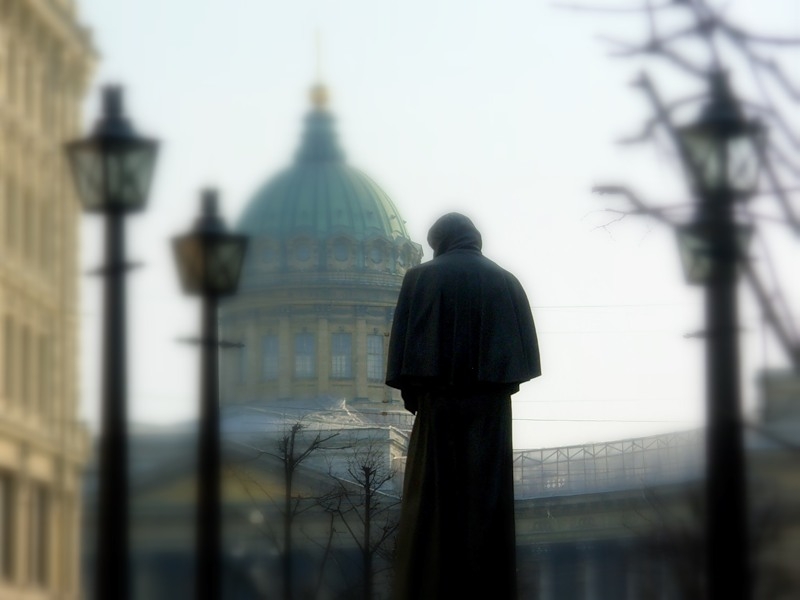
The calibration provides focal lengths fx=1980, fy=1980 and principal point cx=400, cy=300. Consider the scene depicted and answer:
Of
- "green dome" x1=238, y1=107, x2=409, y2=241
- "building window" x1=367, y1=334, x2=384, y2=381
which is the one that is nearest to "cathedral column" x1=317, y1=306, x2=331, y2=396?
"building window" x1=367, y1=334, x2=384, y2=381

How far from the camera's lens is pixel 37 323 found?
60.5ft

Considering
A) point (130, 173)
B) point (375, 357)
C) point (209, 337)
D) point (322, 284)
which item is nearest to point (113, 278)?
point (130, 173)

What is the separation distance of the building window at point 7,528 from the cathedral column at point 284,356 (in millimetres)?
31181

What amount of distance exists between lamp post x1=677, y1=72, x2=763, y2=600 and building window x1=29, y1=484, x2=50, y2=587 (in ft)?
28.8

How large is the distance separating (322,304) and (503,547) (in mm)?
56523

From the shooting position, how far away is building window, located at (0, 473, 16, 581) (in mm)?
17297

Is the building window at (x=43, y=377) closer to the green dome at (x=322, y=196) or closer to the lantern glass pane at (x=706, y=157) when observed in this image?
the lantern glass pane at (x=706, y=157)

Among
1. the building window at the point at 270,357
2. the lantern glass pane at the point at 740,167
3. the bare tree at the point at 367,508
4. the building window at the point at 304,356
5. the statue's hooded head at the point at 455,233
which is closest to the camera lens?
the statue's hooded head at the point at 455,233

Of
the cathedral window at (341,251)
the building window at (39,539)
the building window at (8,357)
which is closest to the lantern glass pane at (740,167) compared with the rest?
the building window at (39,539)

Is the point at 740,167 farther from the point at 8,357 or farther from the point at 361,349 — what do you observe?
the point at 361,349

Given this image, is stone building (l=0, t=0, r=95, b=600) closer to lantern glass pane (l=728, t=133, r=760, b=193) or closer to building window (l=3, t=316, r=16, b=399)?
building window (l=3, t=316, r=16, b=399)

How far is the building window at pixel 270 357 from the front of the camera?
51.8 meters

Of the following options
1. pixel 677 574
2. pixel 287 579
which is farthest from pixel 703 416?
pixel 287 579

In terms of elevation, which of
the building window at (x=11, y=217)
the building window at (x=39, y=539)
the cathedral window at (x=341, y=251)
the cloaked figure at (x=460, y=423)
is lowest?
the building window at (x=39, y=539)
